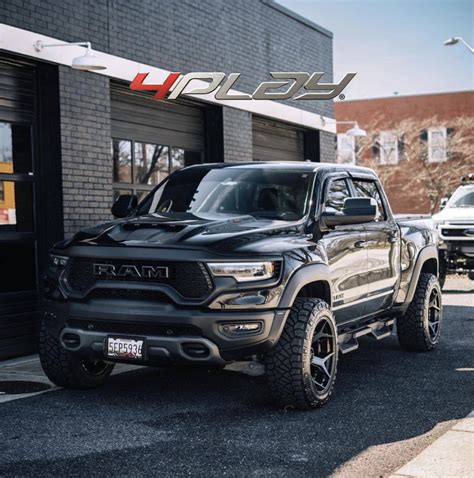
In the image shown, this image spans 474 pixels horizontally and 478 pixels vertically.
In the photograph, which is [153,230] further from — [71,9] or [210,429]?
[71,9]

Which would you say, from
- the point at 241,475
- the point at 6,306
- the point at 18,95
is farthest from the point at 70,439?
the point at 18,95

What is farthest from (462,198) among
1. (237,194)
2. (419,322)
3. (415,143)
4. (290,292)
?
(415,143)

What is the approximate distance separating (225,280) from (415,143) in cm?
3908

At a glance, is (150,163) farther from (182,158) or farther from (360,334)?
(360,334)

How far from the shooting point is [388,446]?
18.4ft

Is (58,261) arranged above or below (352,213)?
below

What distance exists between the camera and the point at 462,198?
1814 cm

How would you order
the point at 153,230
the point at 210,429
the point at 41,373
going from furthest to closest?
the point at 41,373
the point at 153,230
the point at 210,429

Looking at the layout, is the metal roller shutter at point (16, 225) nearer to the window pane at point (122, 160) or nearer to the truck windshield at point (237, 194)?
the window pane at point (122, 160)

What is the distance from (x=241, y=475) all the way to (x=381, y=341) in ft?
18.6

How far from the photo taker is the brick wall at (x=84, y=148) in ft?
32.9

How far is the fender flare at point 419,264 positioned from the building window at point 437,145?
112 feet

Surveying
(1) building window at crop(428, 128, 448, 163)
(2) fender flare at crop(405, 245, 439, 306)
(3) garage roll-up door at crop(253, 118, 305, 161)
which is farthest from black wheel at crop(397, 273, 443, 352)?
(1) building window at crop(428, 128, 448, 163)

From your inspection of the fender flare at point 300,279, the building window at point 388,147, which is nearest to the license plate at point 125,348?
the fender flare at point 300,279
